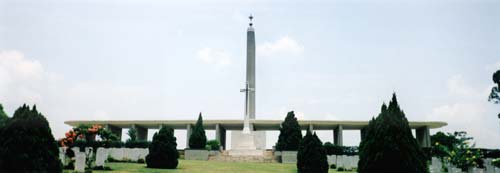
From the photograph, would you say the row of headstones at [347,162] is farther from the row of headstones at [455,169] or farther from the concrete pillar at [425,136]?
the concrete pillar at [425,136]

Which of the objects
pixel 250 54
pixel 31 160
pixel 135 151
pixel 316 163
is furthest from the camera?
pixel 250 54

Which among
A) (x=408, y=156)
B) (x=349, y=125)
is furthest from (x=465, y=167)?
(x=349, y=125)

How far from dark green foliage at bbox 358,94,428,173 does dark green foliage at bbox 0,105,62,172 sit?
9.94 meters

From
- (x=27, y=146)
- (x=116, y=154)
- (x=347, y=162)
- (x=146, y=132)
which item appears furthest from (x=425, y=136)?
(x=27, y=146)

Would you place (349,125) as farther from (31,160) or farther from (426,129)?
(31,160)

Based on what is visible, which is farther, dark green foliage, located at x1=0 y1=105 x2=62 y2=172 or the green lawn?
the green lawn

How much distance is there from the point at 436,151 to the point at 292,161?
14863 millimetres

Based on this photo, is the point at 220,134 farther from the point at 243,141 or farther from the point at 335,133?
the point at 335,133

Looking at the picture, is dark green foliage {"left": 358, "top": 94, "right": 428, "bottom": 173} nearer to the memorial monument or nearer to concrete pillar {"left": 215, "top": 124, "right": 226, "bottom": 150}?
the memorial monument

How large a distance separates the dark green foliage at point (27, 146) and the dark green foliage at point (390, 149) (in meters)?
9.94

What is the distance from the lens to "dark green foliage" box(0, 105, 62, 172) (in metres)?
13.0

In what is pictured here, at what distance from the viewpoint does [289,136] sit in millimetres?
33719

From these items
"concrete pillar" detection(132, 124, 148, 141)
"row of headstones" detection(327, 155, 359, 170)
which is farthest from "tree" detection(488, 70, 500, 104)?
"concrete pillar" detection(132, 124, 148, 141)

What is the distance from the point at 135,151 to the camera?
25.4 metres
